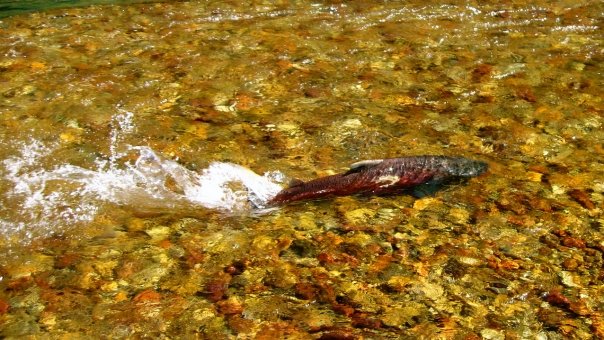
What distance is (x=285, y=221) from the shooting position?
582 centimetres

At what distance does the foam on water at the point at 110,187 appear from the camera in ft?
19.5

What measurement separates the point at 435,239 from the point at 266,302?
4.97 feet

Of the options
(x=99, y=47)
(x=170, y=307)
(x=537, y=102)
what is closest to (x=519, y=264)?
(x=170, y=307)

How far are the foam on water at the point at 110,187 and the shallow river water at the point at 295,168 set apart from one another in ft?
0.07

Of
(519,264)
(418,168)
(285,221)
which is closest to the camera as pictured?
(519,264)

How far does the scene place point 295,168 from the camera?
673cm

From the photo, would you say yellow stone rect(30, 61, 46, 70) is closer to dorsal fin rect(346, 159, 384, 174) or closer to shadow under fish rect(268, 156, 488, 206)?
shadow under fish rect(268, 156, 488, 206)

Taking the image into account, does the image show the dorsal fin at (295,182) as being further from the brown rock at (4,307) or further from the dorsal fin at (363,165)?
the brown rock at (4,307)

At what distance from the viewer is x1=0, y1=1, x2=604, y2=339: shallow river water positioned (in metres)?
4.87

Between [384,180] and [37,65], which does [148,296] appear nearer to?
[384,180]

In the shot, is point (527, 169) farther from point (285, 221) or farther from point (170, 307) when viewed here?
point (170, 307)

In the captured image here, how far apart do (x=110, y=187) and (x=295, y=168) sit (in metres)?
1.67

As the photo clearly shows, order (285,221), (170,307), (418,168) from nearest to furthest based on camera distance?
(170,307), (285,221), (418,168)

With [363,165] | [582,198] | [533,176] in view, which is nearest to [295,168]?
[363,165]
